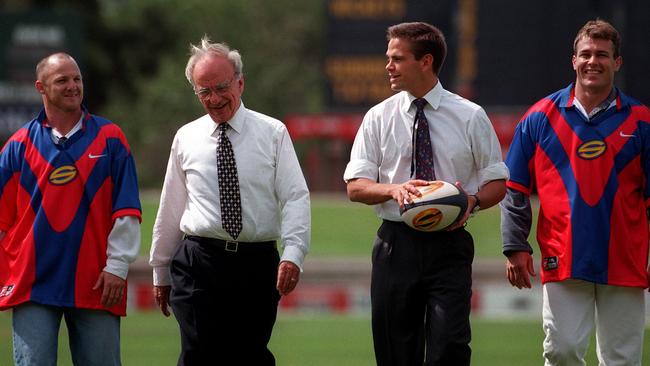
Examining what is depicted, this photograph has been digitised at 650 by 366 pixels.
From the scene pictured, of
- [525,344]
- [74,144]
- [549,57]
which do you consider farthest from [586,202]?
[549,57]

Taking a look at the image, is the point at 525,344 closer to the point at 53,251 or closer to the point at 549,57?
the point at 53,251

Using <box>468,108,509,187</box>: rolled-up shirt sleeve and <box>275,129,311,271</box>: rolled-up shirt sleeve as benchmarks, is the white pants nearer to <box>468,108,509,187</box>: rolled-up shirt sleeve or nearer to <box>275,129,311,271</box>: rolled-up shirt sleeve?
<box>468,108,509,187</box>: rolled-up shirt sleeve

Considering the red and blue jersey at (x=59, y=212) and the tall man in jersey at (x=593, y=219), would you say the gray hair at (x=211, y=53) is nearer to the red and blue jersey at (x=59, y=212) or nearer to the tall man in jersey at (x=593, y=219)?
the red and blue jersey at (x=59, y=212)

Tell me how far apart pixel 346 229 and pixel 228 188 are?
27096 millimetres

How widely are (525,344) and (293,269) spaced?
8032mm

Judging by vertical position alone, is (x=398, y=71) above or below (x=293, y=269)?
above

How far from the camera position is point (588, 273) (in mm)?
5859

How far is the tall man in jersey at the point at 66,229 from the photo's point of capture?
5.63 m

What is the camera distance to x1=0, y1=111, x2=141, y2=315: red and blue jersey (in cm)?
564

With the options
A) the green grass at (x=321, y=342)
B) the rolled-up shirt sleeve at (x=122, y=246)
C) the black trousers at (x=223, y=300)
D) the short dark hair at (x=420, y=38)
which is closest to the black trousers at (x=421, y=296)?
the black trousers at (x=223, y=300)

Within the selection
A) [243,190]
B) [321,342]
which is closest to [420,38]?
[243,190]

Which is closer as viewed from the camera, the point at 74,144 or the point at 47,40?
the point at 74,144

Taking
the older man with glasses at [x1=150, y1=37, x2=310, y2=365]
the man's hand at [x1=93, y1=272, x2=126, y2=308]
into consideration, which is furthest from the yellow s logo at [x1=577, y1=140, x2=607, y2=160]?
the man's hand at [x1=93, y1=272, x2=126, y2=308]

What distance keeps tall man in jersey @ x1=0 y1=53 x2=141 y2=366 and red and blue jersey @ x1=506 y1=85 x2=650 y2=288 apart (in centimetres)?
178
